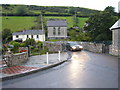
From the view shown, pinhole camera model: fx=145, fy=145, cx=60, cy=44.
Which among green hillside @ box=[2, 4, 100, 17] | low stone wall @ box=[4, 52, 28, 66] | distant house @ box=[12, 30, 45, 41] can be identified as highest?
green hillside @ box=[2, 4, 100, 17]

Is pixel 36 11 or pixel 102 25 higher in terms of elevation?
pixel 36 11

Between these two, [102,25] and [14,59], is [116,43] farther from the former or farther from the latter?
[14,59]

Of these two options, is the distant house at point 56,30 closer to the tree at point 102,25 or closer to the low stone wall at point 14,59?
the tree at point 102,25

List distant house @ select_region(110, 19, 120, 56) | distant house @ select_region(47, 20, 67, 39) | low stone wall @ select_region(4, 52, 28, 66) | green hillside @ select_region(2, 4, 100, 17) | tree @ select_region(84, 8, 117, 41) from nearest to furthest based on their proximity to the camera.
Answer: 1. low stone wall @ select_region(4, 52, 28, 66)
2. green hillside @ select_region(2, 4, 100, 17)
3. distant house @ select_region(110, 19, 120, 56)
4. tree @ select_region(84, 8, 117, 41)
5. distant house @ select_region(47, 20, 67, 39)

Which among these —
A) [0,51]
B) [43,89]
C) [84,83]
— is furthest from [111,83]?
[0,51]

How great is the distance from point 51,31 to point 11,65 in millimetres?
48915

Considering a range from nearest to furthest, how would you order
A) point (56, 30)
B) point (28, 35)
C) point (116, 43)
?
1. point (116, 43)
2. point (28, 35)
3. point (56, 30)

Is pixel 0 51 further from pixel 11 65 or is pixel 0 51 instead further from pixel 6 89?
pixel 6 89

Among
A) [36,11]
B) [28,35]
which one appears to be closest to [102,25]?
[36,11]

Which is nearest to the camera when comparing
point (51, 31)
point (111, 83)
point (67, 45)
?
point (111, 83)

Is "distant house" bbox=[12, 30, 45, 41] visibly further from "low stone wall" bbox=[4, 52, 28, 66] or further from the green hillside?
"low stone wall" bbox=[4, 52, 28, 66]

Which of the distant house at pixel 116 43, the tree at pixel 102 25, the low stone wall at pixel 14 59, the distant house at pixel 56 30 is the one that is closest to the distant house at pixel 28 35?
the distant house at pixel 56 30

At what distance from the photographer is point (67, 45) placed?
24.1 meters

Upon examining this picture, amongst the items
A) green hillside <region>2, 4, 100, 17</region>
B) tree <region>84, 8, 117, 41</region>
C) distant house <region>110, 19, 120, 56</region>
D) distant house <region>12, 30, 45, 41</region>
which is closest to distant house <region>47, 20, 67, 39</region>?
distant house <region>12, 30, 45, 41</region>
